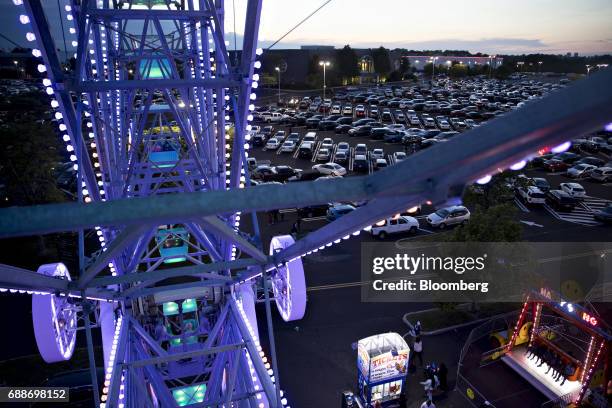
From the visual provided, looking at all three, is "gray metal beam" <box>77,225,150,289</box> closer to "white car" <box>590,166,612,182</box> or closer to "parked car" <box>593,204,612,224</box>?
"parked car" <box>593,204,612,224</box>

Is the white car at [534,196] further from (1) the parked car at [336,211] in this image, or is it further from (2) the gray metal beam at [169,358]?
(2) the gray metal beam at [169,358]

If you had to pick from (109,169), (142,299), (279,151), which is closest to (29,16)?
(109,169)

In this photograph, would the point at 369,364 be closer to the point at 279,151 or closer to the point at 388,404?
the point at 388,404

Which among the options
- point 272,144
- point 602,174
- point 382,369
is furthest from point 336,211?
point 602,174

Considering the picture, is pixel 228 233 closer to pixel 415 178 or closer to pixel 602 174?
pixel 415 178

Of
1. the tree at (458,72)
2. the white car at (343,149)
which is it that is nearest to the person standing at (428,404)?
the white car at (343,149)
